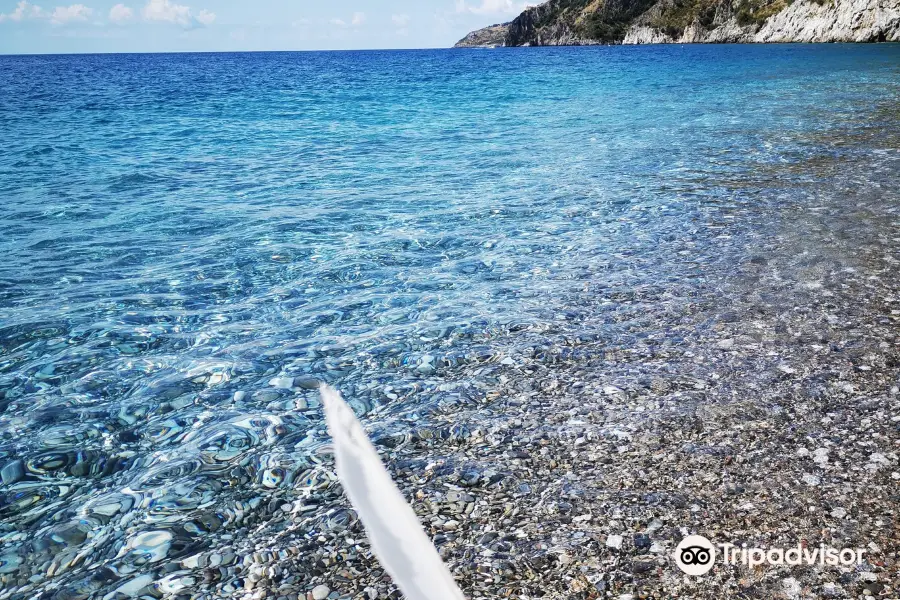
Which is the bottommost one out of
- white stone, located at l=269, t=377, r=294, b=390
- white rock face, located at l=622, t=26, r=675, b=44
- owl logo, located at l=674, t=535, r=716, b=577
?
owl logo, located at l=674, t=535, r=716, b=577

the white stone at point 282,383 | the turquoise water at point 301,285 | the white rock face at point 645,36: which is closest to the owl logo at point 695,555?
the turquoise water at point 301,285

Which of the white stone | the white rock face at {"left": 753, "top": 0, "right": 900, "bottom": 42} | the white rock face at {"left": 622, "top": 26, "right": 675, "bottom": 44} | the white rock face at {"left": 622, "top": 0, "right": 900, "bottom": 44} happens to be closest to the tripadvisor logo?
the white stone

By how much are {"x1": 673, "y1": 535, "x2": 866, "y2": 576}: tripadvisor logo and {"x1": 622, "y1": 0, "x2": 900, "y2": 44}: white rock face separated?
361ft

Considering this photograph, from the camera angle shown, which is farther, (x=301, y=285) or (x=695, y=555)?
(x=301, y=285)

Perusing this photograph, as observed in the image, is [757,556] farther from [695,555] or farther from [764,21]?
[764,21]

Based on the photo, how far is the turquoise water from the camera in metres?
4.55

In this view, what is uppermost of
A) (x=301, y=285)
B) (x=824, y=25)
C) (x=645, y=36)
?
(x=645, y=36)

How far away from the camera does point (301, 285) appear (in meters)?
8.48

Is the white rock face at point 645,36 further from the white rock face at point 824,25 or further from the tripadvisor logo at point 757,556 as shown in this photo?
the tripadvisor logo at point 757,556

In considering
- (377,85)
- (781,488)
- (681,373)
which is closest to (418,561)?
(781,488)

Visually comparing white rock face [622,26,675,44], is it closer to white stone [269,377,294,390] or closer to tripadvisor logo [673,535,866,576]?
white stone [269,377,294,390]

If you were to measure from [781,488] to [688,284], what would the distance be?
405cm

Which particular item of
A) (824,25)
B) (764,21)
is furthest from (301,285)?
(764,21)

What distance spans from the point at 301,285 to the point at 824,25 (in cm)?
12613
